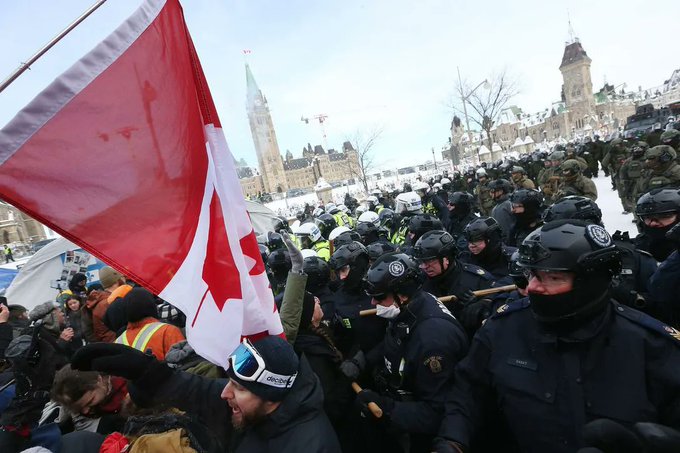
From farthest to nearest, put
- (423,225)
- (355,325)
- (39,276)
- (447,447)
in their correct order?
1. (39,276)
2. (423,225)
3. (355,325)
4. (447,447)

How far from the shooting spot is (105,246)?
217 cm

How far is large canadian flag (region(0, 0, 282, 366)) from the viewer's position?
1.97 meters

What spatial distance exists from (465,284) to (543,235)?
6.40 feet

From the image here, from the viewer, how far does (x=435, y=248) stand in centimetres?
400

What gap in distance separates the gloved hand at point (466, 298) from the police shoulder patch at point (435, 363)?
1182 mm

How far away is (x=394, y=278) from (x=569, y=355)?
1.38 m

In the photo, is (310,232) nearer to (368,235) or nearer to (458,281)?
(368,235)

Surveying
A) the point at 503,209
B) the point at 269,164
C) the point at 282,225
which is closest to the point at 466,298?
the point at 503,209

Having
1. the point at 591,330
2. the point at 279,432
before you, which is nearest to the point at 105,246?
the point at 279,432

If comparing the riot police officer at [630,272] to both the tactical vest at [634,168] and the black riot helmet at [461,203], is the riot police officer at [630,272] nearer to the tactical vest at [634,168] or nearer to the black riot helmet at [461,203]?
the black riot helmet at [461,203]

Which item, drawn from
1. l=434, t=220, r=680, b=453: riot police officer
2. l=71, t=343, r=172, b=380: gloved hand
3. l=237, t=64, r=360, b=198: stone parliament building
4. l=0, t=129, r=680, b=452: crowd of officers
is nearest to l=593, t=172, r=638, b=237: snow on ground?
l=0, t=129, r=680, b=452: crowd of officers

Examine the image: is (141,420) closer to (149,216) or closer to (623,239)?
(149,216)

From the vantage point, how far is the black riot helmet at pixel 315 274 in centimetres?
495

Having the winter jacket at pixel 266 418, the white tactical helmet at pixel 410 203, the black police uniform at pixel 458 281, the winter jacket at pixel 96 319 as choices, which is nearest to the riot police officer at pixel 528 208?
the black police uniform at pixel 458 281
